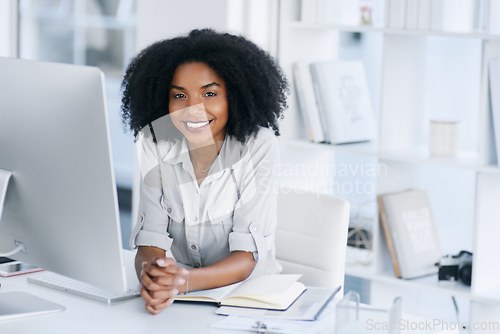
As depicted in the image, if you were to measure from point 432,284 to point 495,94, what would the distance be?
0.69 metres

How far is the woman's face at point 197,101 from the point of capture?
1397 mm

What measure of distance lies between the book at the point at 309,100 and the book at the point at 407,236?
36cm

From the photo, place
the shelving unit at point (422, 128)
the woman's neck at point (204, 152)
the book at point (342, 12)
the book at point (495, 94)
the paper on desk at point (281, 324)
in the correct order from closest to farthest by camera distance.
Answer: the paper on desk at point (281, 324), the woman's neck at point (204, 152), the book at point (495, 94), the shelving unit at point (422, 128), the book at point (342, 12)

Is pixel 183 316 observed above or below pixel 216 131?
below

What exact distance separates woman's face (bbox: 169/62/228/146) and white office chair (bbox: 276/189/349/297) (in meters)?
0.29

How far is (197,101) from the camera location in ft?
4.58

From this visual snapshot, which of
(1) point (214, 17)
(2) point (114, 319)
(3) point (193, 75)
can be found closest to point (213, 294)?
(2) point (114, 319)

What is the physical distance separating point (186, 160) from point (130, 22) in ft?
10.3

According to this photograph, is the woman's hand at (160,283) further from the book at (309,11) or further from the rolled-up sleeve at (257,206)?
the book at (309,11)

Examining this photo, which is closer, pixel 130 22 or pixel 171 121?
pixel 171 121

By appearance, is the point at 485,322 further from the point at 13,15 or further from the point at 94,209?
the point at 13,15

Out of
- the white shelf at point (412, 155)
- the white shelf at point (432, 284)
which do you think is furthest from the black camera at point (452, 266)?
the white shelf at point (412, 155)

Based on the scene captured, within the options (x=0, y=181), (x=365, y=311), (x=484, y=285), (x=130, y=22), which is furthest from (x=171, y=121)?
(x=130, y=22)

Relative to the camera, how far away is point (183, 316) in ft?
3.59
